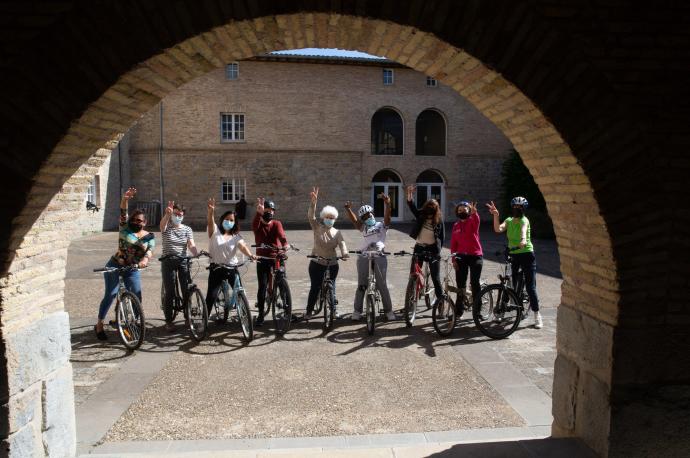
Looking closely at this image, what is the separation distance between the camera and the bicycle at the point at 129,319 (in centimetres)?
671

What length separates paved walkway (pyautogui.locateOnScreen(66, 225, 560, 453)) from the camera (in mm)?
4703

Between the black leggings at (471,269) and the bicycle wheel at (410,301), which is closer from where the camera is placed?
the bicycle wheel at (410,301)

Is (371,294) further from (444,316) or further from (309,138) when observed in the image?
(309,138)

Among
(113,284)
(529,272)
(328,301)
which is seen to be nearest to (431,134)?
(529,272)

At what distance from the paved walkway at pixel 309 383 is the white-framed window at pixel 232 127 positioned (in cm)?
1981

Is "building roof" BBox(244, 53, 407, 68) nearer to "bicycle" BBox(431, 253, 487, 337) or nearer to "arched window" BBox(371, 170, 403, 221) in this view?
"arched window" BBox(371, 170, 403, 221)

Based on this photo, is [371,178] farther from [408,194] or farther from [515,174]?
[408,194]

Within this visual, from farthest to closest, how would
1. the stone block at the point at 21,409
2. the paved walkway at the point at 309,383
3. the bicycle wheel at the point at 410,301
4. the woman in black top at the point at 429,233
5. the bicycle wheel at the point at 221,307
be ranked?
the woman in black top at the point at 429,233 → the bicycle wheel at the point at 410,301 → the bicycle wheel at the point at 221,307 → the paved walkway at the point at 309,383 → the stone block at the point at 21,409

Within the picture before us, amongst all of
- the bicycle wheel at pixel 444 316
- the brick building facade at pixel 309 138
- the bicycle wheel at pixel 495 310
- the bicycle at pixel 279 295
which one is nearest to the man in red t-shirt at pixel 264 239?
the bicycle at pixel 279 295

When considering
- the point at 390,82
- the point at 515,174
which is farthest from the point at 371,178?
the point at 515,174

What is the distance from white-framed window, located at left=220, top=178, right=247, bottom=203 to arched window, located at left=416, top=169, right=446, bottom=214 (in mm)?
9541

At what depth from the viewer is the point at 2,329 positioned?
130 inches

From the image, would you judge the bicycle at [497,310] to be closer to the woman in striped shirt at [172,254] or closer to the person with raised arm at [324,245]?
the person with raised arm at [324,245]

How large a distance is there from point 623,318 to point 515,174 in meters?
24.0
